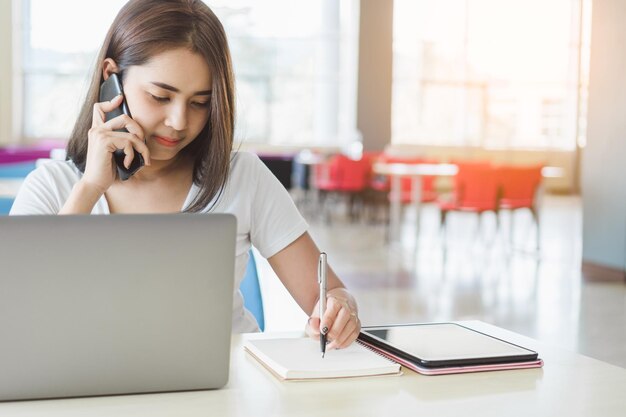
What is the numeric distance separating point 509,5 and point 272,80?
4699mm

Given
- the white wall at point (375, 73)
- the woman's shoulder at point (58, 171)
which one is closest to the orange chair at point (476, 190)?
the woman's shoulder at point (58, 171)

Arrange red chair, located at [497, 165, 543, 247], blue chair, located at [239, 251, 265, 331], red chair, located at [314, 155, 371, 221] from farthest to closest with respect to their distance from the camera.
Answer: red chair, located at [314, 155, 371, 221], red chair, located at [497, 165, 543, 247], blue chair, located at [239, 251, 265, 331]

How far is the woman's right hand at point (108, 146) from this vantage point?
152cm

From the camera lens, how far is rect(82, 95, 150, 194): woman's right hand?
1521 mm

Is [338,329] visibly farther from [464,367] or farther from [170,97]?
[170,97]

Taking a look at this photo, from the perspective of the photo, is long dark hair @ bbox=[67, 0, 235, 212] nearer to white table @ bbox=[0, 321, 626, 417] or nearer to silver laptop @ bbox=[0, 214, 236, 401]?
white table @ bbox=[0, 321, 626, 417]

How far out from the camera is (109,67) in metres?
1.61

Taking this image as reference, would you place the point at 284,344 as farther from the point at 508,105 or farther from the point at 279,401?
the point at 508,105

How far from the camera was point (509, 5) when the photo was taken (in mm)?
15805

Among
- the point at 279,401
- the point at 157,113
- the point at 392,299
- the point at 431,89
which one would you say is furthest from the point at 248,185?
the point at 431,89

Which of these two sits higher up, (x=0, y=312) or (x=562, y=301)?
(x=0, y=312)

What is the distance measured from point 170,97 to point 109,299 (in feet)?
2.11

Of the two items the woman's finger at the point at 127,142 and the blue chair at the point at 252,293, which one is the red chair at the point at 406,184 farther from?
the woman's finger at the point at 127,142

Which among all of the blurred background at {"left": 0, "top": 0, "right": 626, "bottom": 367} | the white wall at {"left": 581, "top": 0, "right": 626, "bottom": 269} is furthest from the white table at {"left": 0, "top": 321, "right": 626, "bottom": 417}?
the white wall at {"left": 581, "top": 0, "right": 626, "bottom": 269}
